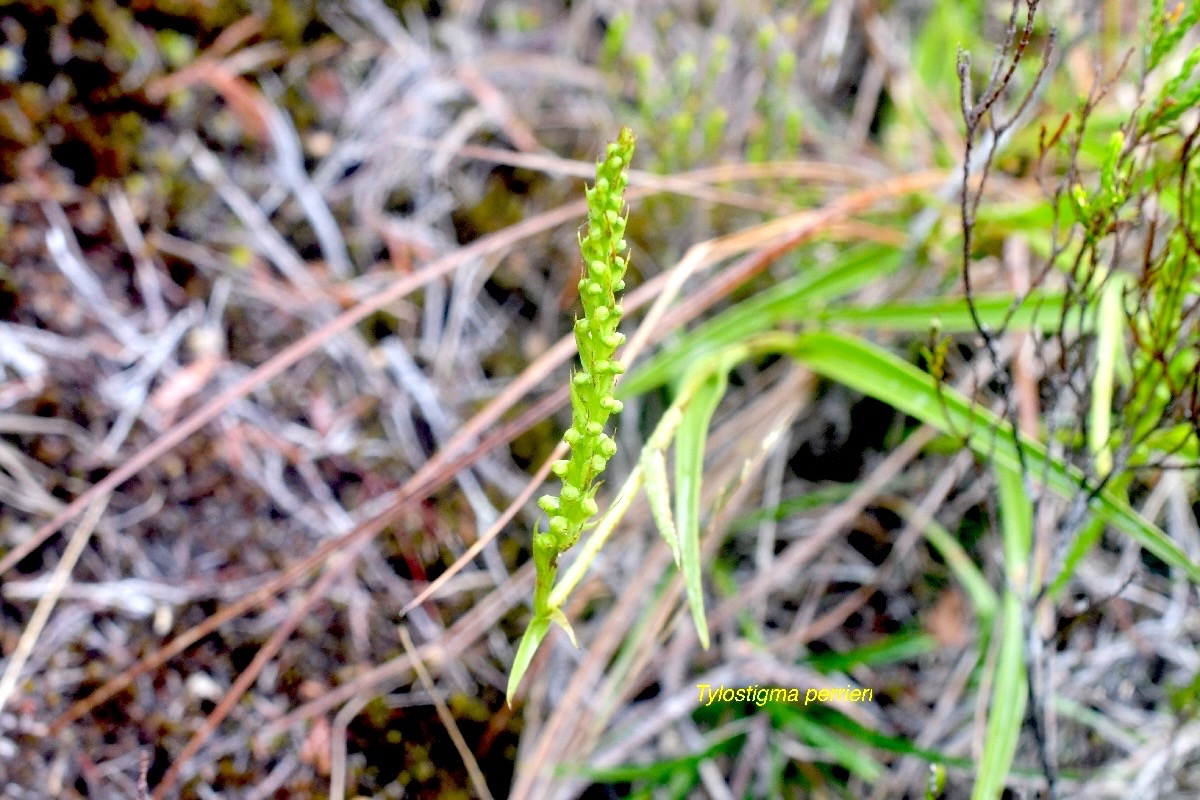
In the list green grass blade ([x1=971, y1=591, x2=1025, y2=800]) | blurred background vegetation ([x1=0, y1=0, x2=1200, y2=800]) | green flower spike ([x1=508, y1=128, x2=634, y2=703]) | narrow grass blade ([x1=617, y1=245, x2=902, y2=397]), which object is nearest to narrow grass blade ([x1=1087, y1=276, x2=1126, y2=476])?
blurred background vegetation ([x1=0, y1=0, x2=1200, y2=800])

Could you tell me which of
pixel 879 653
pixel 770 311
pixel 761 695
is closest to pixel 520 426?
pixel 770 311

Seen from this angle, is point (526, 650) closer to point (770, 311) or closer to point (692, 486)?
point (692, 486)

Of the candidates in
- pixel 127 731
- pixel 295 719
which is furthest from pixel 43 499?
pixel 295 719

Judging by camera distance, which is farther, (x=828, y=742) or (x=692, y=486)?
(x=828, y=742)

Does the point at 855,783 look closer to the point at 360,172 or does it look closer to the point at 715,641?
the point at 715,641

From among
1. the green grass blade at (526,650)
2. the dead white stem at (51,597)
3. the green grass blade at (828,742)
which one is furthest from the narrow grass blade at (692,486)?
the dead white stem at (51,597)

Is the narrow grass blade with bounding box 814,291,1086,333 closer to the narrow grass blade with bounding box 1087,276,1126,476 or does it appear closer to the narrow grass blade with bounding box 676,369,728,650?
the narrow grass blade with bounding box 1087,276,1126,476

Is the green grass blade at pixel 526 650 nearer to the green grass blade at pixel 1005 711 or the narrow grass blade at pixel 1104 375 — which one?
the green grass blade at pixel 1005 711
